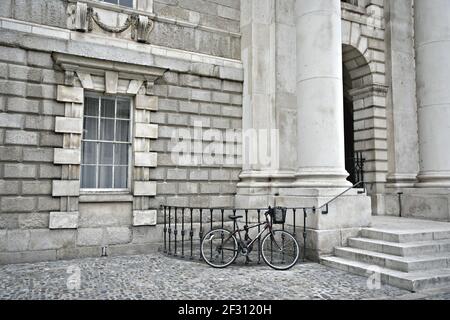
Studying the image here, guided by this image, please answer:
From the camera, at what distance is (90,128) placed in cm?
890

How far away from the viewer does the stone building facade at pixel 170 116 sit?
26.2 ft

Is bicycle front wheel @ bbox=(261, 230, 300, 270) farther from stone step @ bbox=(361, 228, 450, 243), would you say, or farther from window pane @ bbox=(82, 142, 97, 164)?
window pane @ bbox=(82, 142, 97, 164)

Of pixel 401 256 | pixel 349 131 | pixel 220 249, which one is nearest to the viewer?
pixel 401 256

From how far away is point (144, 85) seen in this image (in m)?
9.24

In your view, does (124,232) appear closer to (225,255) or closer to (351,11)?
(225,255)

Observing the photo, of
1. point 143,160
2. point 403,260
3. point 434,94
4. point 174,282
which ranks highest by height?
point 434,94

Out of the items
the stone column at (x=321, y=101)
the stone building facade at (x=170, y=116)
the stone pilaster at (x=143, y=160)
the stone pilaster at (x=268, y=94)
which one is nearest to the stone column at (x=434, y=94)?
the stone building facade at (x=170, y=116)

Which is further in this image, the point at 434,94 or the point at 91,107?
the point at 434,94

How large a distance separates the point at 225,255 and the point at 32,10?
6.83 m

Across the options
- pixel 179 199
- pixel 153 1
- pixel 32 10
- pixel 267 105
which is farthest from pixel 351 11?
pixel 32 10

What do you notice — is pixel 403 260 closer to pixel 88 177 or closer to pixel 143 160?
pixel 143 160

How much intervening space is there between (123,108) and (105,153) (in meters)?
1.19

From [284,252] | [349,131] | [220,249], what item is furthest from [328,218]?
[349,131]

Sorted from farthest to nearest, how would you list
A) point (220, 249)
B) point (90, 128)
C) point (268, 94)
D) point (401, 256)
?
point (268, 94), point (90, 128), point (220, 249), point (401, 256)
